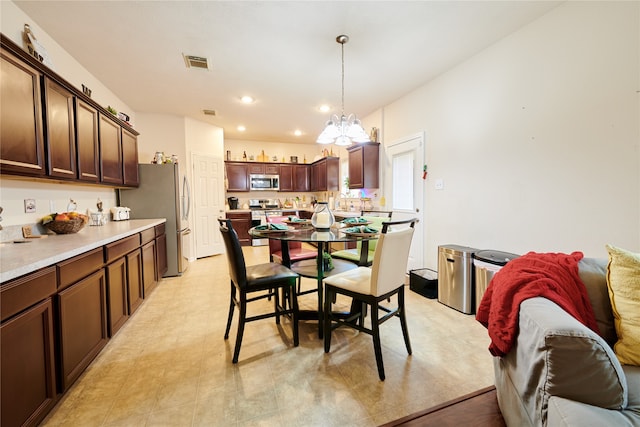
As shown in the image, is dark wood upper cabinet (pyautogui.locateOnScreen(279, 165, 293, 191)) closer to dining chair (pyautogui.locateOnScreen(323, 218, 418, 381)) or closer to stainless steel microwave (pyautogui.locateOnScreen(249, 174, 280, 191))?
stainless steel microwave (pyautogui.locateOnScreen(249, 174, 280, 191))

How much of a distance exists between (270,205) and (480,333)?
5450 mm

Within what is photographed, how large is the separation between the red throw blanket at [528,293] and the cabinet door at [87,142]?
3250 millimetres

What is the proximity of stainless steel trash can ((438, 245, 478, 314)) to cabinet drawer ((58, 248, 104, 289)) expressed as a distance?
3.13m

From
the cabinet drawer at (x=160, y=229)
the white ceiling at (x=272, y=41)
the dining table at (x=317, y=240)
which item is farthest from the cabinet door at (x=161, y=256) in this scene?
the white ceiling at (x=272, y=41)

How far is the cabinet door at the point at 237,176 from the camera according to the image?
6504mm

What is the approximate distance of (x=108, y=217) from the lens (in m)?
3.42

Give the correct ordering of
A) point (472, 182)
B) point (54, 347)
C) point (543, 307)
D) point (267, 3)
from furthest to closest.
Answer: point (472, 182), point (267, 3), point (54, 347), point (543, 307)

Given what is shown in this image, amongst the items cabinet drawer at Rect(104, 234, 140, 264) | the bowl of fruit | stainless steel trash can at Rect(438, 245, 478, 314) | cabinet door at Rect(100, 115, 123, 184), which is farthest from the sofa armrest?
cabinet door at Rect(100, 115, 123, 184)

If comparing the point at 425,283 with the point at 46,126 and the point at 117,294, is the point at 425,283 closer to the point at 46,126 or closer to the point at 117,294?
the point at 117,294

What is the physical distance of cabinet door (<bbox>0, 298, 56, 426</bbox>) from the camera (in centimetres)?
113

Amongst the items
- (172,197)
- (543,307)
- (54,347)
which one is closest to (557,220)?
(543,307)

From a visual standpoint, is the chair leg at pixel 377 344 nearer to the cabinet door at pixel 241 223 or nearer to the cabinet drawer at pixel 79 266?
the cabinet drawer at pixel 79 266

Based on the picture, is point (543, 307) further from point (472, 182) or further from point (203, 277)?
point (203, 277)

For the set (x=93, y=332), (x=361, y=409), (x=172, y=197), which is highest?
(x=172, y=197)
